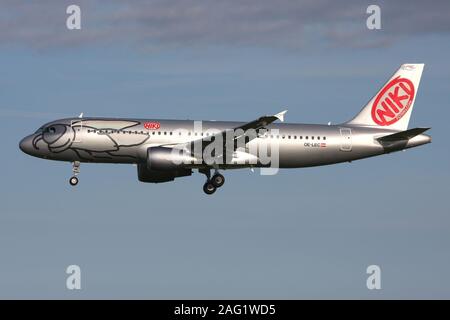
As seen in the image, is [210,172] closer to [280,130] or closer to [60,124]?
[280,130]

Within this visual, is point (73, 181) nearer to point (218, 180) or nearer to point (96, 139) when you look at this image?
point (96, 139)

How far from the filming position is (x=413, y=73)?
82000mm

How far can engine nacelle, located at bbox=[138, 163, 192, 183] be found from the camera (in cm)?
7744

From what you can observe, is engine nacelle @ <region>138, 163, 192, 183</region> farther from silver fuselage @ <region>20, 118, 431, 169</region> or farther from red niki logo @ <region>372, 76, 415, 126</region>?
red niki logo @ <region>372, 76, 415, 126</region>

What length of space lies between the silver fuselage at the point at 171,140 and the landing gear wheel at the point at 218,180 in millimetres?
792

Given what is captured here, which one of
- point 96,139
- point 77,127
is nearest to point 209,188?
point 96,139

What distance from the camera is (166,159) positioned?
72.3m

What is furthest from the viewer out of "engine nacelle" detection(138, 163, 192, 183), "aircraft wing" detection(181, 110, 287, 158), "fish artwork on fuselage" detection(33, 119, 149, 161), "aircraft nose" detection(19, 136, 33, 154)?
"engine nacelle" detection(138, 163, 192, 183)

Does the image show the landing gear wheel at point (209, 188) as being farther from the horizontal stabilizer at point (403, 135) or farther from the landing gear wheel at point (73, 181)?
the horizontal stabilizer at point (403, 135)

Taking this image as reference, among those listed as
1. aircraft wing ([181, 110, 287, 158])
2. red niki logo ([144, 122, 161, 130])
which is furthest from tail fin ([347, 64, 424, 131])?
red niki logo ([144, 122, 161, 130])

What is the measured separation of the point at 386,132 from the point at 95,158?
21.1 metres
